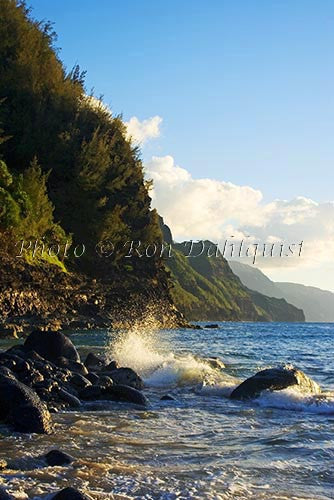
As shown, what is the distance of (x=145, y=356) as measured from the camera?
19.9 m

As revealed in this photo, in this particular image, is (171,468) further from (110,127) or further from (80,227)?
(110,127)

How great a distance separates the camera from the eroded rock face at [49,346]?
16062mm

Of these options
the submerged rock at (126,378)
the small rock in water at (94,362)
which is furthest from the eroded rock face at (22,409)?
the small rock in water at (94,362)

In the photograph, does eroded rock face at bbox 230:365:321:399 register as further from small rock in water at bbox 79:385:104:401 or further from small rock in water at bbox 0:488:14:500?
small rock in water at bbox 0:488:14:500

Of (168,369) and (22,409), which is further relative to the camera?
(168,369)

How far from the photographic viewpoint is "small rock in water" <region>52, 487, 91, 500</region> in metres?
5.10

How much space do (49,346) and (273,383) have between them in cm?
664

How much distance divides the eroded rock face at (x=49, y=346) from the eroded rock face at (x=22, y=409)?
22.7 feet

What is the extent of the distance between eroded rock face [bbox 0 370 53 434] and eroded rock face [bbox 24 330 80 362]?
6932 mm

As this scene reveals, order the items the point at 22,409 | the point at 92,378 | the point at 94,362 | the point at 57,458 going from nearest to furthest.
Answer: the point at 57,458 < the point at 22,409 < the point at 92,378 < the point at 94,362

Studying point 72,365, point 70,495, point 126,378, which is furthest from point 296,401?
point 70,495

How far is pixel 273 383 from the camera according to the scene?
12.9 meters

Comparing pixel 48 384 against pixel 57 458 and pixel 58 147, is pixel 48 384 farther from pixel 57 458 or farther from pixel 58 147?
pixel 58 147

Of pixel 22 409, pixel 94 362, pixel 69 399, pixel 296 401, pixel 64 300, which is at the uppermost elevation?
pixel 64 300
